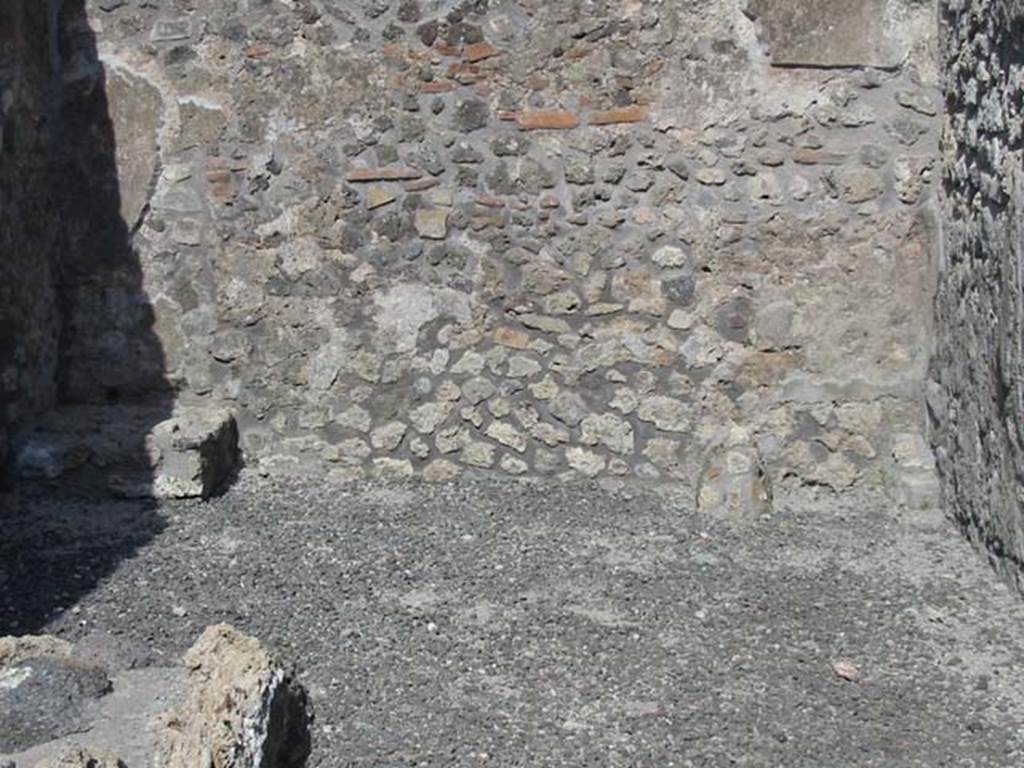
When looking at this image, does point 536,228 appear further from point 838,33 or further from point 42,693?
point 42,693

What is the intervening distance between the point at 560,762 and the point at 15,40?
11.8 feet

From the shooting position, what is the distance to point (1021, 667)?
421 cm

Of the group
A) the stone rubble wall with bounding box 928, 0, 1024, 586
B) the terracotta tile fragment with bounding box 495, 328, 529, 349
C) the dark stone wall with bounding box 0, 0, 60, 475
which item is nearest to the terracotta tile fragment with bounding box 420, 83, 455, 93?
the terracotta tile fragment with bounding box 495, 328, 529, 349

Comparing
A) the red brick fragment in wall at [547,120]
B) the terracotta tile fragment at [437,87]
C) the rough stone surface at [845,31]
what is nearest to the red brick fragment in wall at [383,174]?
the terracotta tile fragment at [437,87]

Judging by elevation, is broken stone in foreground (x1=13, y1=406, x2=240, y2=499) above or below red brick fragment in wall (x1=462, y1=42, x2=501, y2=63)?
below

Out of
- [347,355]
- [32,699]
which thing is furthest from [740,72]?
[32,699]

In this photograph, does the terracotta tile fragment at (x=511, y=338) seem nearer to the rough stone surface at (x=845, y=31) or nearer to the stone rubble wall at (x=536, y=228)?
the stone rubble wall at (x=536, y=228)

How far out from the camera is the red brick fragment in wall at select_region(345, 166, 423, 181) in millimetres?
5828

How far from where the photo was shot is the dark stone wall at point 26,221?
5637 millimetres

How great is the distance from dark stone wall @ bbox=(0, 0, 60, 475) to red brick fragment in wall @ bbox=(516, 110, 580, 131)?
186cm

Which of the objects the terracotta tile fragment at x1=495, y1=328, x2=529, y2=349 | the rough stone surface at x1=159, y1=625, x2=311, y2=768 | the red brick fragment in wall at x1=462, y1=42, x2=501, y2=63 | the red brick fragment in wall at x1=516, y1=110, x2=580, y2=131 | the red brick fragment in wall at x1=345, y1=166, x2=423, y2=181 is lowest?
the rough stone surface at x1=159, y1=625, x2=311, y2=768

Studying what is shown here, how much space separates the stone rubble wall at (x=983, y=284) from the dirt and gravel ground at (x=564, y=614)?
260 millimetres

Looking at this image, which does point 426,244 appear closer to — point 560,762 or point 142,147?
point 142,147

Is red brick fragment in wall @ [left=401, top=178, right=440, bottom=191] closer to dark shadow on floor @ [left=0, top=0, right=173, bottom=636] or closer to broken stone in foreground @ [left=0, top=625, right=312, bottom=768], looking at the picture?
dark shadow on floor @ [left=0, top=0, right=173, bottom=636]
